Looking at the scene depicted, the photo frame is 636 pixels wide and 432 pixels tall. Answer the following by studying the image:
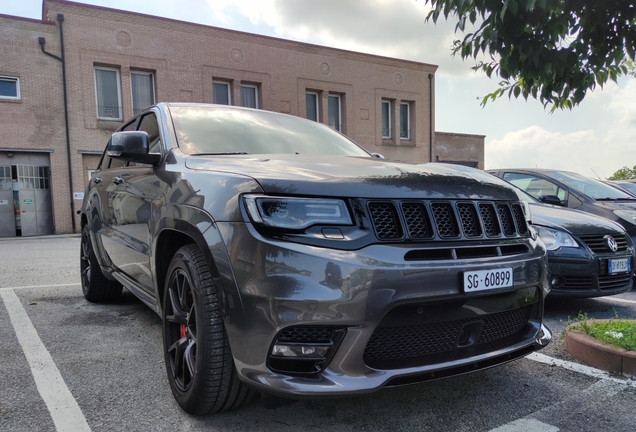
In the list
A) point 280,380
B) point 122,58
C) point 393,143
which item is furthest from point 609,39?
point 393,143

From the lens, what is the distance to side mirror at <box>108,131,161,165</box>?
290 centimetres

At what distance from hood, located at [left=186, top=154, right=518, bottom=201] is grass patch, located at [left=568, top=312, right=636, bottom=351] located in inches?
48.3

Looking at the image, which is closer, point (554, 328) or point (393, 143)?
point (554, 328)

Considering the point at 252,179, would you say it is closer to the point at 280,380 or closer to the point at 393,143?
the point at 280,380

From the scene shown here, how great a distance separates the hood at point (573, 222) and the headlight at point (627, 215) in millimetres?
1302

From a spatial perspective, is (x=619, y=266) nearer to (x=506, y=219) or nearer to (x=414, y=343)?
(x=506, y=219)

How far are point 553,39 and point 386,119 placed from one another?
21.1m

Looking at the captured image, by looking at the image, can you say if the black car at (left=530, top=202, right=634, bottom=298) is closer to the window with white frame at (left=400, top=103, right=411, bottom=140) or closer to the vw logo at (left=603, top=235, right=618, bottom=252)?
the vw logo at (left=603, top=235, right=618, bottom=252)

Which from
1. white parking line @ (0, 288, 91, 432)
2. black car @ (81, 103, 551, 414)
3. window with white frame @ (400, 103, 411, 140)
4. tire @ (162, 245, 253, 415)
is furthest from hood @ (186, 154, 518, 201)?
window with white frame @ (400, 103, 411, 140)

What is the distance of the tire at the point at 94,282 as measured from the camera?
4.61 metres

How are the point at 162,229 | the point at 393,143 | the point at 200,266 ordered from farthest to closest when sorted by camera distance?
the point at 393,143, the point at 162,229, the point at 200,266

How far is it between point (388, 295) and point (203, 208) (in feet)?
3.00

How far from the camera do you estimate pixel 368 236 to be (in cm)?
198

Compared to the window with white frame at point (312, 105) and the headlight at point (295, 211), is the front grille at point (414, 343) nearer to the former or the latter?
the headlight at point (295, 211)
